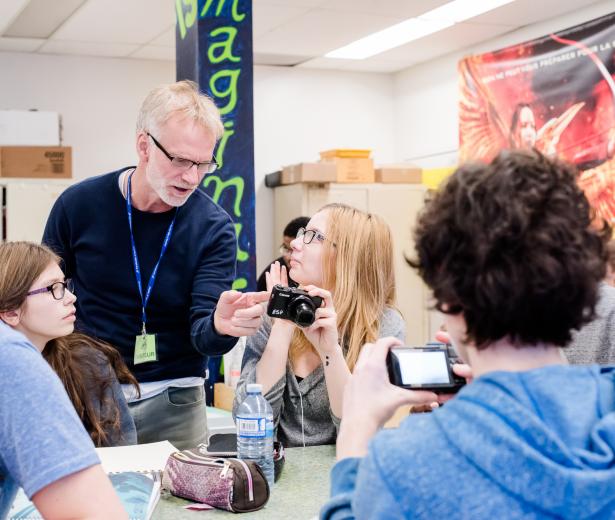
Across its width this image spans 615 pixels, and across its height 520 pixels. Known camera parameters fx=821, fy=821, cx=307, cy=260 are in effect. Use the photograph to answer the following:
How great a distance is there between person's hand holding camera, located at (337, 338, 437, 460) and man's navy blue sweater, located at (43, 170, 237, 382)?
4.06 feet

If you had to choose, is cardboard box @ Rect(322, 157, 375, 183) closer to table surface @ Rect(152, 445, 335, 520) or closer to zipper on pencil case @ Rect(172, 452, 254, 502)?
table surface @ Rect(152, 445, 335, 520)

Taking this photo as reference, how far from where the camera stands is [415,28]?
6.00 m

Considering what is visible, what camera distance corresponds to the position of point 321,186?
6.63 m

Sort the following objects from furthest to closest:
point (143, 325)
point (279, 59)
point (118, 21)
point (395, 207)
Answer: point (279, 59) → point (395, 207) → point (118, 21) → point (143, 325)

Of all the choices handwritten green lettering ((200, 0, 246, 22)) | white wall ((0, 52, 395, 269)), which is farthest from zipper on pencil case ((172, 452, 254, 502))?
white wall ((0, 52, 395, 269))

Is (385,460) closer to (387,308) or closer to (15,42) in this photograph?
(387,308)

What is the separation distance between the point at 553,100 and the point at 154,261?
395 cm

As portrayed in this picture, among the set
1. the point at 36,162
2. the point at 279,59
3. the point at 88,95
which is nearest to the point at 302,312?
the point at 36,162

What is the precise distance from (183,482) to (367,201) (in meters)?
5.11

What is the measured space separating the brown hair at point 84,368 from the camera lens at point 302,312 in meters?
0.52

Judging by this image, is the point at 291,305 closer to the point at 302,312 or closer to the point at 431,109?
the point at 302,312

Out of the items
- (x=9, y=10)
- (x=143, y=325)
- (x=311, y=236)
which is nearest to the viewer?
(x=143, y=325)

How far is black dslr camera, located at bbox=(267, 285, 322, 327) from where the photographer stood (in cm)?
220

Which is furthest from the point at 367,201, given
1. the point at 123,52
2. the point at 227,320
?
the point at 227,320
